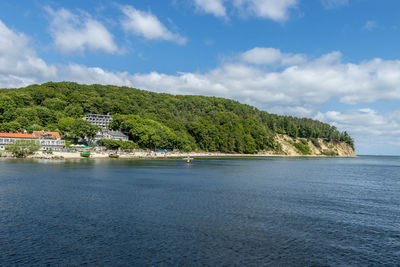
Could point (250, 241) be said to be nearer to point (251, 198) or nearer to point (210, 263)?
point (210, 263)

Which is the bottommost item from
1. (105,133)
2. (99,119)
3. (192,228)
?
(192,228)

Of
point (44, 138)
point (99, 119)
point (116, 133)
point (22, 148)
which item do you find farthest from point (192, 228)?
point (99, 119)

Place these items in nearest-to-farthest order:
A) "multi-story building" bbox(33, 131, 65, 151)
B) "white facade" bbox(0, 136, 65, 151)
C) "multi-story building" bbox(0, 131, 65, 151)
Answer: "white facade" bbox(0, 136, 65, 151)
"multi-story building" bbox(0, 131, 65, 151)
"multi-story building" bbox(33, 131, 65, 151)

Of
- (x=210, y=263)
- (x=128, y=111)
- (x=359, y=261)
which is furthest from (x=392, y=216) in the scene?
(x=128, y=111)

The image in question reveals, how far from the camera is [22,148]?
107m

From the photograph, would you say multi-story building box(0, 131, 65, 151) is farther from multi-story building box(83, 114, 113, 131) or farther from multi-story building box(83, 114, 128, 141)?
multi-story building box(83, 114, 113, 131)

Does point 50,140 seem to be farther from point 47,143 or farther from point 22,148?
point 22,148

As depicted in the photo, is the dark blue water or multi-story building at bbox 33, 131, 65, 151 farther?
multi-story building at bbox 33, 131, 65, 151

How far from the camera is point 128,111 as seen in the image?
198875 mm

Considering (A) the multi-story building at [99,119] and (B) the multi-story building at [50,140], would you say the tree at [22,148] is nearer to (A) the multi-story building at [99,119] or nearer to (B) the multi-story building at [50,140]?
(B) the multi-story building at [50,140]

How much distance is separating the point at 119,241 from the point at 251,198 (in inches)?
839

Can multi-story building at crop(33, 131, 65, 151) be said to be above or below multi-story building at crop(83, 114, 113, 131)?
below

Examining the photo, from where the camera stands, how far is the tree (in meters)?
106

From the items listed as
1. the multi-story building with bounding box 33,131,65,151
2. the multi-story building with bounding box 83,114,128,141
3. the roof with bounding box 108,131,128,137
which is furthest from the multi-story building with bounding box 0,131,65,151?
the roof with bounding box 108,131,128,137
